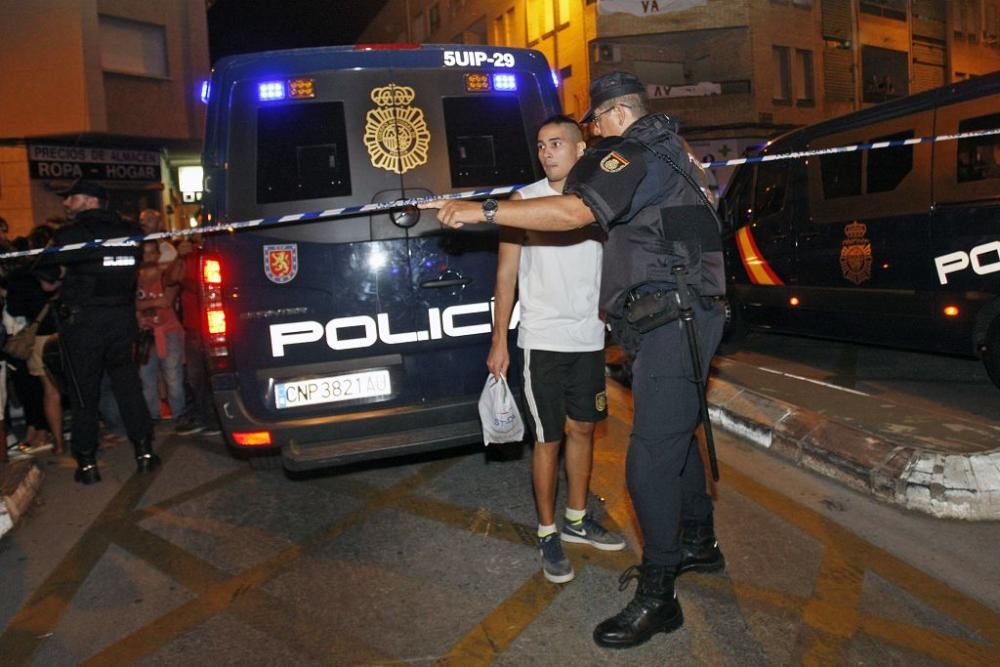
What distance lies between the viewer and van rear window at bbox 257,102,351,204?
4.04 meters

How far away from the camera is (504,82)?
438 centimetres

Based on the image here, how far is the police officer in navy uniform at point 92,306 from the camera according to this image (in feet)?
17.0

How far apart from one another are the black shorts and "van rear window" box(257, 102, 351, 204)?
1381 millimetres

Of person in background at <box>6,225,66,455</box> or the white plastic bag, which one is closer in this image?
the white plastic bag

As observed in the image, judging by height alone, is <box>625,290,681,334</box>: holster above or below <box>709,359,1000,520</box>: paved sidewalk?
above

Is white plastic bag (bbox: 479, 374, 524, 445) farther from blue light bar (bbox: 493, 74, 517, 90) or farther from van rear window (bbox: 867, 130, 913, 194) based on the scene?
van rear window (bbox: 867, 130, 913, 194)

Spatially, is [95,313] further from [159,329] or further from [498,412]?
[498,412]

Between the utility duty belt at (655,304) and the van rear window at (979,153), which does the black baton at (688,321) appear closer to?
the utility duty belt at (655,304)

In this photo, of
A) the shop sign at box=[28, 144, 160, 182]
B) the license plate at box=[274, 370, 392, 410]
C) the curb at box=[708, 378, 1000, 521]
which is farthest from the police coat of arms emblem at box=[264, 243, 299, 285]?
the shop sign at box=[28, 144, 160, 182]

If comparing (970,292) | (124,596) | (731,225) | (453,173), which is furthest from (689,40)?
(124,596)

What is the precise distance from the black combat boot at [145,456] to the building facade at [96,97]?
1099cm

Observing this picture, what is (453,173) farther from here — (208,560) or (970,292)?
(970,292)

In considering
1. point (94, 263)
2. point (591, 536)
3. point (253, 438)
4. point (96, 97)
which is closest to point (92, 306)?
point (94, 263)

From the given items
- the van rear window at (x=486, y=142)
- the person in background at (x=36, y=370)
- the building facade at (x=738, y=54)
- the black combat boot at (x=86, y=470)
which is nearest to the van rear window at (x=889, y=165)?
the van rear window at (x=486, y=142)
